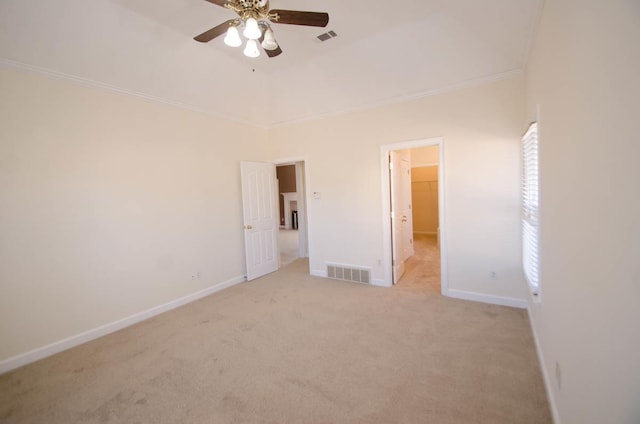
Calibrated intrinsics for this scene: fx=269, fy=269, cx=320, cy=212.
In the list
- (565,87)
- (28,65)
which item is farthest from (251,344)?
(28,65)

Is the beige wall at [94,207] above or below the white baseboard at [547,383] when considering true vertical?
above

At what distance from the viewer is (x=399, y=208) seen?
4828 millimetres

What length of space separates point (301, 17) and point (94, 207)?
303 cm

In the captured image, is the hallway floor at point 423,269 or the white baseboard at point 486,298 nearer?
the white baseboard at point 486,298

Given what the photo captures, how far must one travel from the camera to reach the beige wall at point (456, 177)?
10.9 feet

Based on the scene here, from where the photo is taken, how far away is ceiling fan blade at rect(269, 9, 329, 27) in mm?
2025

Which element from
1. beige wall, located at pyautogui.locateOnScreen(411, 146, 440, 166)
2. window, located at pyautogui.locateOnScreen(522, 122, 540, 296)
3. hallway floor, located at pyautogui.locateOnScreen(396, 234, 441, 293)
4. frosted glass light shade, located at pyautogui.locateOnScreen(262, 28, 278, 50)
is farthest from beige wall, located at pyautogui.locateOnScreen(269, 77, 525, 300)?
beige wall, located at pyautogui.locateOnScreen(411, 146, 440, 166)

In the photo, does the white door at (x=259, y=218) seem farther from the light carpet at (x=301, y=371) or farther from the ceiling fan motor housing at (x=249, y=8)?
the ceiling fan motor housing at (x=249, y=8)

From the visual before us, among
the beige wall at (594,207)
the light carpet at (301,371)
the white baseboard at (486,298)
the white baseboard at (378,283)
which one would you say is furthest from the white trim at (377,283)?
the beige wall at (594,207)

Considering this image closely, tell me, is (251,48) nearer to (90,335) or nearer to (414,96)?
(414,96)

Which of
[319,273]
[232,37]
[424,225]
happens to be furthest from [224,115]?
[424,225]

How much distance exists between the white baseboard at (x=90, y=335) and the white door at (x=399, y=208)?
10.0ft

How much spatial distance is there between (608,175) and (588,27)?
2.13 feet

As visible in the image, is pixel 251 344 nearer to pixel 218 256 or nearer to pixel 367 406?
pixel 367 406
